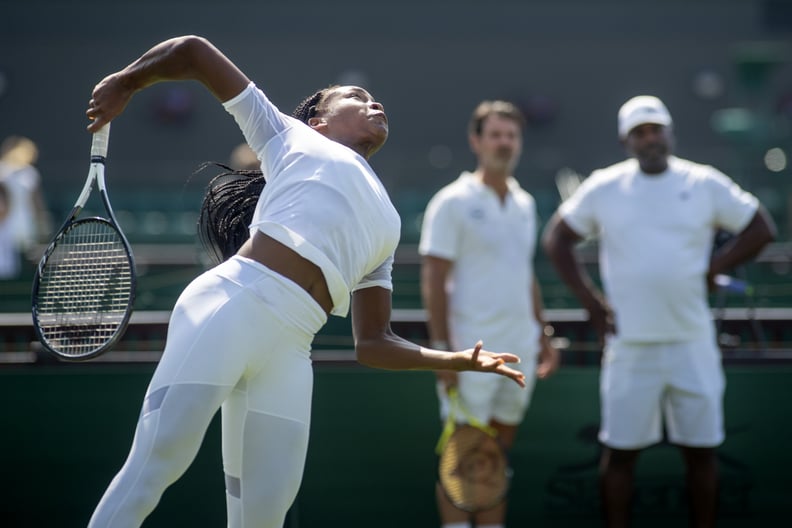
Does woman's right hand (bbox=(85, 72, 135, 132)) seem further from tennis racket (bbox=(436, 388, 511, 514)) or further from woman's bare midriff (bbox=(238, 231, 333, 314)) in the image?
tennis racket (bbox=(436, 388, 511, 514))

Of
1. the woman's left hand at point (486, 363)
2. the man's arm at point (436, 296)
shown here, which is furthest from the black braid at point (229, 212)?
the man's arm at point (436, 296)

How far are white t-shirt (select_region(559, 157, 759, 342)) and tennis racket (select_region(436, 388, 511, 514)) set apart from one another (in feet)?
2.77

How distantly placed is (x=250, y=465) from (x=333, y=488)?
254 centimetres

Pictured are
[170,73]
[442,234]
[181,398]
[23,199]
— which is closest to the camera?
[181,398]

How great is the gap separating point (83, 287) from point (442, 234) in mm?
2312

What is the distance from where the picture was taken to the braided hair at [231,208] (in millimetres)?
3736

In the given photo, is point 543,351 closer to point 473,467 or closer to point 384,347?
point 473,467

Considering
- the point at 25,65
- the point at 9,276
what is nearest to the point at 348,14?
the point at 25,65

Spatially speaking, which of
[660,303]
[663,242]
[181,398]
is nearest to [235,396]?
[181,398]

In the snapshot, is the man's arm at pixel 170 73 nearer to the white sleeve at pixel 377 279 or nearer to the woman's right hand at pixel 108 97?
the woman's right hand at pixel 108 97

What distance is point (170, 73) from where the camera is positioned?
3193mm

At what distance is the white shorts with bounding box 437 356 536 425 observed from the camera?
5500 mm

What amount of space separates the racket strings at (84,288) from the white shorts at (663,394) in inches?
104

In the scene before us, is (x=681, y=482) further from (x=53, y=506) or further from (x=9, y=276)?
(x=9, y=276)
